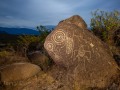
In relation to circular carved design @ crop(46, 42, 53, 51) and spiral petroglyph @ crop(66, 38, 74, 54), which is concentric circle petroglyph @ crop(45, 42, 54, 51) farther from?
spiral petroglyph @ crop(66, 38, 74, 54)

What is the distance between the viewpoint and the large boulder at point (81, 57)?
8.47m

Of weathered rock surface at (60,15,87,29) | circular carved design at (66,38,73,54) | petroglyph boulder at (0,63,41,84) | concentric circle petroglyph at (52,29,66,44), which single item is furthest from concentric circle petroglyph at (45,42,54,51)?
weathered rock surface at (60,15,87,29)

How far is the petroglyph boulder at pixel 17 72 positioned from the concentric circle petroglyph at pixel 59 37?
6.93 ft

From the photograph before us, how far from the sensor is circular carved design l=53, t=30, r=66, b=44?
8.71 m

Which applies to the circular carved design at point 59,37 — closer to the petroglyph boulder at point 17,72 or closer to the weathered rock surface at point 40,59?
the petroglyph boulder at point 17,72

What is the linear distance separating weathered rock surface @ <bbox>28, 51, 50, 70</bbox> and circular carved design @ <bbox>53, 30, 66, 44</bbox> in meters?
A: 2.36

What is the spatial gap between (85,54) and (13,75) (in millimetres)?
3565

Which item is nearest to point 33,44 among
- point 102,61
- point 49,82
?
point 49,82

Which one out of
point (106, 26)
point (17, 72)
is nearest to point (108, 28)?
point (106, 26)

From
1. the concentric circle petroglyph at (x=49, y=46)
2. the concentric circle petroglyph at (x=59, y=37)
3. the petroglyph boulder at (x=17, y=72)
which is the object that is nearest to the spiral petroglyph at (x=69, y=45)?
the concentric circle petroglyph at (x=59, y=37)

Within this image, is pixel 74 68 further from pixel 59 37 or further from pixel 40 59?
pixel 40 59

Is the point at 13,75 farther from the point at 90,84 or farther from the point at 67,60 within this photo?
the point at 90,84

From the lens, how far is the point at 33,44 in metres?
15.3

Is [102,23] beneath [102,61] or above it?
above
